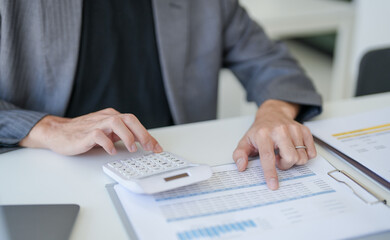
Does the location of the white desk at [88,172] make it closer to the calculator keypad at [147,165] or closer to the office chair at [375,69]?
the calculator keypad at [147,165]

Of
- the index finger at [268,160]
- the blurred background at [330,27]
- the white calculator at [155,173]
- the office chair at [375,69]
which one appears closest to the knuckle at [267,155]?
Answer: the index finger at [268,160]

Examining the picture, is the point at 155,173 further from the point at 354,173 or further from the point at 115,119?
the point at 354,173

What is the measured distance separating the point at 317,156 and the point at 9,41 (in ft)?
2.05

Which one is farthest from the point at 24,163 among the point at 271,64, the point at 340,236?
the point at 271,64

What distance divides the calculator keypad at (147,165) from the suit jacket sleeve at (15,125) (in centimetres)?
21

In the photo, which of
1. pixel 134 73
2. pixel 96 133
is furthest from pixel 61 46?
pixel 96 133

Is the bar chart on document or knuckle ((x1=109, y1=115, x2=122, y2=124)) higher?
knuckle ((x1=109, y1=115, x2=122, y2=124))

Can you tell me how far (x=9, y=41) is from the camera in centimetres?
80

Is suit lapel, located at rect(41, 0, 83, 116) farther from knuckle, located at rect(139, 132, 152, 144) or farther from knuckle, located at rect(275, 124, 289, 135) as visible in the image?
knuckle, located at rect(275, 124, 289, 135)

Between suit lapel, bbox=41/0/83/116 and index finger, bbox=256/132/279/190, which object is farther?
suit lapel, bbox=41/0/83/116

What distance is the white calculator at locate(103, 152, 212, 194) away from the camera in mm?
520

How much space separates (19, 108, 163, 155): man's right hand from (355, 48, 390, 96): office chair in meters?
0.75

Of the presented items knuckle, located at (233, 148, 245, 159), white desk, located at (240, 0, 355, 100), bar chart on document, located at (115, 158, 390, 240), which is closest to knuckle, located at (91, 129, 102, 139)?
bar chart on document, located at (115, 158, 390, 240)

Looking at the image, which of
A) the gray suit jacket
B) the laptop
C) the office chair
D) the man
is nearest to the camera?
the laptop
